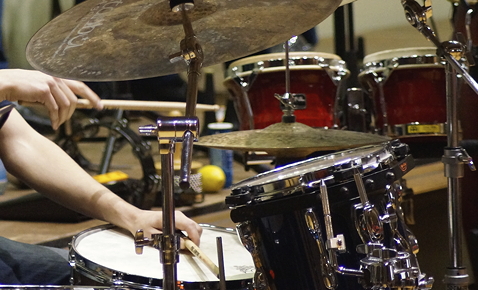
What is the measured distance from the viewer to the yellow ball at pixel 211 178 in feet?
8.98

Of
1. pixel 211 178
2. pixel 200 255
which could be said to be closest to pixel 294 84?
pixel 211 178

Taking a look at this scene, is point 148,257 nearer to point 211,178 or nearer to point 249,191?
point 249,191

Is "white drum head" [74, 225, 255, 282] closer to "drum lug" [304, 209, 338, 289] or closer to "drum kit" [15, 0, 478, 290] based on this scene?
"drum kit" [15, 0, 478, 290]

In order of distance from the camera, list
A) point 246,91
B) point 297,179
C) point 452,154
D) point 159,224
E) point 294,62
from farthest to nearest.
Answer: point 246,91 → point 294,62 → point 452,154 → point 159,224 → point 297,179

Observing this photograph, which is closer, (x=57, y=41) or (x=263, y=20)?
(x=57, y=41)

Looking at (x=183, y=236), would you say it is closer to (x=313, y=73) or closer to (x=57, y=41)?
(x=57, y=41)

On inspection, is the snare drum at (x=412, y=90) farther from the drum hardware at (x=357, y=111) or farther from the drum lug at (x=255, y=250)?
the drum lug at (x=255, y=250)

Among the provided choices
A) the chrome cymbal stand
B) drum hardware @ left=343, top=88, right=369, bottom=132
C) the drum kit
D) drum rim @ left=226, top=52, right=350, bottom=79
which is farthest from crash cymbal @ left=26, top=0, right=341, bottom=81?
drum hardware @ left=343, top=88, right=369, bottom=132

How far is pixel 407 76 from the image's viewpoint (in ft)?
6.94

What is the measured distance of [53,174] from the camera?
1282mm

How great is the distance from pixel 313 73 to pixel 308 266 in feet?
A: 4.23

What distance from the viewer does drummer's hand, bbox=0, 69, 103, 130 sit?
0.97 meters

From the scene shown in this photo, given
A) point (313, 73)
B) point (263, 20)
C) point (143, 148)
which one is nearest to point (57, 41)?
point (263, 20)

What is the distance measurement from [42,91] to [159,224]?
0.35 metres
